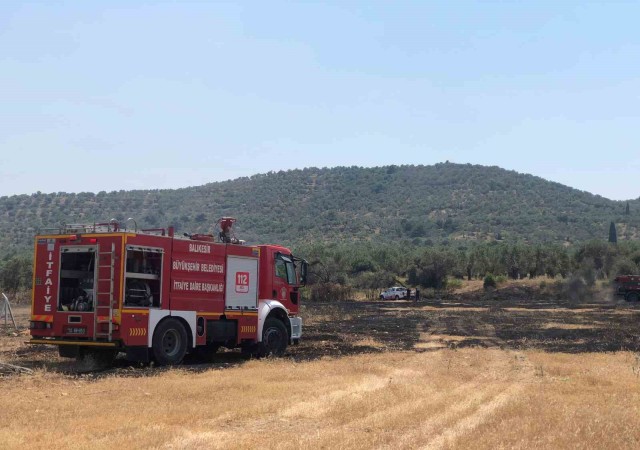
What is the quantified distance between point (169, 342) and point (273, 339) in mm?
3890

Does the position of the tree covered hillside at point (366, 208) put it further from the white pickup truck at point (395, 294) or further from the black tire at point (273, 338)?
the black tire at point (273, 338)

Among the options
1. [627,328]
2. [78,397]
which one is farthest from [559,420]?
[627,328]

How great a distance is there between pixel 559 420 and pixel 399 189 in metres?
140

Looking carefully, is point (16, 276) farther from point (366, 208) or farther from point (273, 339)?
point (366, 208)

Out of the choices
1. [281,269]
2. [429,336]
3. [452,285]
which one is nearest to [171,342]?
[281,269]

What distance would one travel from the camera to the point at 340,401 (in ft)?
40.3

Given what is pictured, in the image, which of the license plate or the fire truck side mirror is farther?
the fire truck side mirror

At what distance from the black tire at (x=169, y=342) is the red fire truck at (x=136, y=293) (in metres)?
0.02

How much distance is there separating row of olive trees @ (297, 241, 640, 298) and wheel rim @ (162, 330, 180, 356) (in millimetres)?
55185

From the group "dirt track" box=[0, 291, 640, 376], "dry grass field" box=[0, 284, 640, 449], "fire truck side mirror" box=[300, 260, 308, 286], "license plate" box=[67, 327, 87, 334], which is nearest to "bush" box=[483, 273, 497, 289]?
"dirt track" box=[0, 291, 640, 376]

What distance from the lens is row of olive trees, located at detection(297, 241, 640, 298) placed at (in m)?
78.0

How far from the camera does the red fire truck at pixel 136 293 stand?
55.4 feet

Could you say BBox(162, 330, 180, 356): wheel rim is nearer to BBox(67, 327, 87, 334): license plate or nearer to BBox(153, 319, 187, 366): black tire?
BBox(153, 319, 187, 366): black tire

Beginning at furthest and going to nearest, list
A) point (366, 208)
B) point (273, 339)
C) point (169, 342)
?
point (366, 208)
point (273, 339)
point (169, 342)
